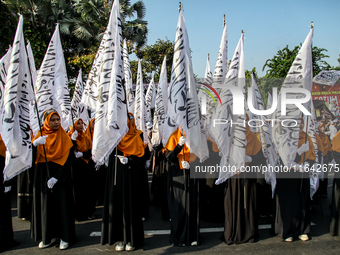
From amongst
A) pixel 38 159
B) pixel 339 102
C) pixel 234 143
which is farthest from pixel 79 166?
pixel 339 102

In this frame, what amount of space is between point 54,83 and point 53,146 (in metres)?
1.89

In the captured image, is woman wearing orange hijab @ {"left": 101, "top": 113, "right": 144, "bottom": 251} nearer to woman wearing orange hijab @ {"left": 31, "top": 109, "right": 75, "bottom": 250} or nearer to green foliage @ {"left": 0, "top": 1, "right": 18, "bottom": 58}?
woman wearing orange hijab @ {"left": 31, "top": 109, "right": 75, "bottom": 250}

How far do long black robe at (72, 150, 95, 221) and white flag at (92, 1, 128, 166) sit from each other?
1924 millimetres

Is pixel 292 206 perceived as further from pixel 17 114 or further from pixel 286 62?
pixel 286 62

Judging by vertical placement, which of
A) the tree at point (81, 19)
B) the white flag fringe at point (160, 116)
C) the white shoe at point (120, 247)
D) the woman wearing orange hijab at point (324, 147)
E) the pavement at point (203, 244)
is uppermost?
the tree at point (81, 19)

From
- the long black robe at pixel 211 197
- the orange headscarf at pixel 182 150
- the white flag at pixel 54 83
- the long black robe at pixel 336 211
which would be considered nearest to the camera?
the orange headscarf at pixel 182 150

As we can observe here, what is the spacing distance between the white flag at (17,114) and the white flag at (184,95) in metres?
2.23

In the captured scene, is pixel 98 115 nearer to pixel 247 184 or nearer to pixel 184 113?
pixel 184 113

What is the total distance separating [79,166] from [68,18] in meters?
15.7

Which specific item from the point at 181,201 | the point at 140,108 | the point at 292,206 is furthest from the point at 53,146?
the point at 292,206

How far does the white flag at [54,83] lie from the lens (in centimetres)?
510

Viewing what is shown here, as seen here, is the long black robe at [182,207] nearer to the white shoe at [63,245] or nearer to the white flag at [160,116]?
the white shoe at [63,245]

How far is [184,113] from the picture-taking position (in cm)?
425

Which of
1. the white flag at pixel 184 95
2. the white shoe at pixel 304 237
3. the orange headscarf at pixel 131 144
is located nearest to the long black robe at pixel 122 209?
the orange headscarf at pixel 131 144
